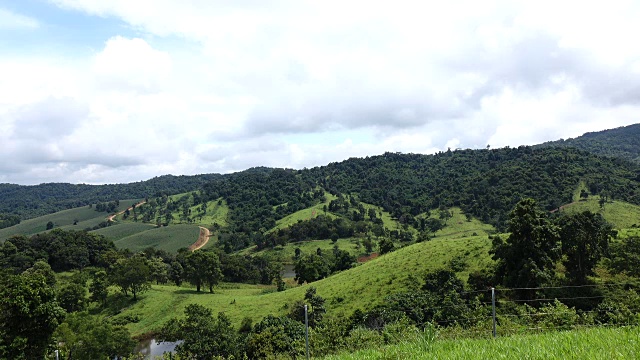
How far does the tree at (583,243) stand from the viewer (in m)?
43.6

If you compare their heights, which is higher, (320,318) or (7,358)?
(7,358)

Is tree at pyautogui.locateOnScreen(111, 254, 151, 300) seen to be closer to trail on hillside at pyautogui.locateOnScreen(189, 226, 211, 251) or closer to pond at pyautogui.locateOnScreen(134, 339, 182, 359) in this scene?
pond at pyautogui.locateOnScreen(134, 339, 182, 359)

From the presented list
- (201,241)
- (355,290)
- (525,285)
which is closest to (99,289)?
(355,290)

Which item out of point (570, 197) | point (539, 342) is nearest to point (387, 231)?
point (570, 197)

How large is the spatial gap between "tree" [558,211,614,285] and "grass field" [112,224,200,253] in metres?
162

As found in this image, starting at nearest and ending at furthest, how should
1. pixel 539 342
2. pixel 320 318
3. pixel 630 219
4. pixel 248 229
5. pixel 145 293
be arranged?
pixel 539 342
pixel 320 318
pixel 145 293
pixel 630 219
pixel 248 229

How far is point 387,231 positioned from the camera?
561ft

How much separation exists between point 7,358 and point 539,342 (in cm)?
5009

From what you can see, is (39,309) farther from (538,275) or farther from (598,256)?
(598,256)

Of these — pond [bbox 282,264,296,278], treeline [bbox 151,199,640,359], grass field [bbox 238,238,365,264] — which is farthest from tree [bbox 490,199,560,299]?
grass field [bbox 238,238,365,264]

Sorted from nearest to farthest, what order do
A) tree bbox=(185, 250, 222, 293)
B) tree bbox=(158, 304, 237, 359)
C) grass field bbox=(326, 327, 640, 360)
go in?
1. grass field bbox=(326, 327, 640, 360)
2. tree bbox=(158, 304, 237, 359)
3. tree bbox=(185, 250, 222, 293)

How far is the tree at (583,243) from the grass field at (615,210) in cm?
8730

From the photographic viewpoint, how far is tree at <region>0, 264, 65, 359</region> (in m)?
37.7

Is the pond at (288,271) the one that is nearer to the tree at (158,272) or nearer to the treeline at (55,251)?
the tree at (158,272)
